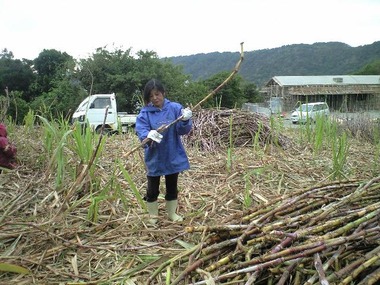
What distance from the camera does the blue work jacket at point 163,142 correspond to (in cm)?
251

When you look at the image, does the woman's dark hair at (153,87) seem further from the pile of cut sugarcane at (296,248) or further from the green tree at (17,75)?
the green tree at (17,75)

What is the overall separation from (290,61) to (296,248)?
65392 millimetres

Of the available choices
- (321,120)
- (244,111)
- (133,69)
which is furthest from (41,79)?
(321,120)

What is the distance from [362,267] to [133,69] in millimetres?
20256

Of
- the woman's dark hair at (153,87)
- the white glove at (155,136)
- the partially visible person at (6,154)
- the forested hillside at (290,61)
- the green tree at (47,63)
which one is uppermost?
the forested hillside at (290,61)

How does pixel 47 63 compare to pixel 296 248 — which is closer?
pixel 296 248

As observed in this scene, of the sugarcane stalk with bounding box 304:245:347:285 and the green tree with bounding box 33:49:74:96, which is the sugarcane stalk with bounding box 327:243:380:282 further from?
the green tree with bounding box 33:49:74:96

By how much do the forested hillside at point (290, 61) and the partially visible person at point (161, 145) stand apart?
50706 mm

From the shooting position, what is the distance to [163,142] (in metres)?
2.52

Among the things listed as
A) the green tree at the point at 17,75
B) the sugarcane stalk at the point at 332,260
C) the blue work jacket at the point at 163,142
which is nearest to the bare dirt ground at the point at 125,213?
the sugarcane stalk at the point at 332,260

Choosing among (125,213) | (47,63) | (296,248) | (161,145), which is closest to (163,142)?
(161,145)

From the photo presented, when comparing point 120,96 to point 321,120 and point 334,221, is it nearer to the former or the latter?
point 321,120

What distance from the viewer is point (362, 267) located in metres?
1.20

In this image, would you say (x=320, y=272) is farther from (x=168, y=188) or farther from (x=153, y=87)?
(x=153, y=87)
